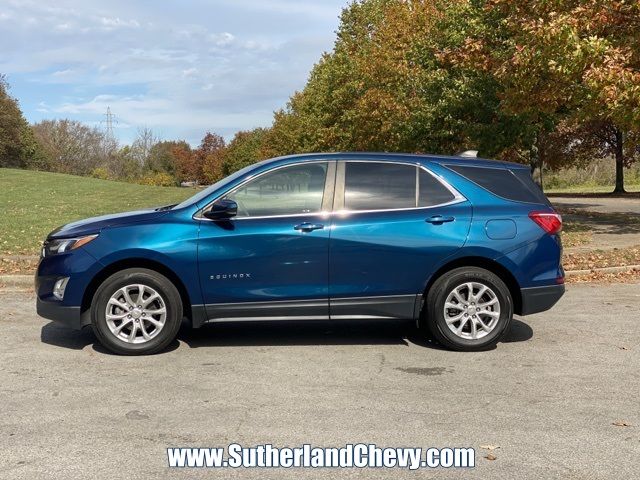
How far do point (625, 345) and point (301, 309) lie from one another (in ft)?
10.2

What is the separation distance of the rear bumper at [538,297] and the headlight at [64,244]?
3.91m

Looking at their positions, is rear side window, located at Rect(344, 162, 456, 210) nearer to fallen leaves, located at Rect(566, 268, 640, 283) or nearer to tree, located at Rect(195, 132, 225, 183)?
fallen leaves, located at Rect(566, 268, 640, 283)

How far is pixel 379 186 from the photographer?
608cm

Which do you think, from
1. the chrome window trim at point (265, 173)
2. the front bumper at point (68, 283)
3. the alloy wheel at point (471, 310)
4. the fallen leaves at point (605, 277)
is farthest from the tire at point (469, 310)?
the fallen leaves at point (605, 277)

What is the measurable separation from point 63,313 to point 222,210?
65.7 inches

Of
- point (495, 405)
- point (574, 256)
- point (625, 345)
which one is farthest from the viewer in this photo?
point (574, 256)

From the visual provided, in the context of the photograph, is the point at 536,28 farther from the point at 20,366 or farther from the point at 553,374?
the point at 20,366

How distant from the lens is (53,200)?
82.1ft

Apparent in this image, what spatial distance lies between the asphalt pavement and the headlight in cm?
94

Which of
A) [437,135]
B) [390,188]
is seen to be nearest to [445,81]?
[437,135]

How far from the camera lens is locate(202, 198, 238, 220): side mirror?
5738mm

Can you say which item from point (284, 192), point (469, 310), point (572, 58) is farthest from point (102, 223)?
point (572, 58)

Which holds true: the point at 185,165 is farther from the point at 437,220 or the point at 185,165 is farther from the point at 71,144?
the point at 437,220

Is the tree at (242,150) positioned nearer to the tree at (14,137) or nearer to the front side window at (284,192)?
the tree at (14,137)
